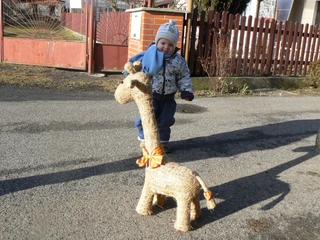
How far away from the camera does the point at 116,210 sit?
2875mm

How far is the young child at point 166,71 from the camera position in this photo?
11.5ft

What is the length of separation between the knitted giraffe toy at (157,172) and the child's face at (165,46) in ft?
2.82

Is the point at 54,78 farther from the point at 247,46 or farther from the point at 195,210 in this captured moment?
the point at 195,210

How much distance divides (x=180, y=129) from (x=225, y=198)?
2056 millimetres

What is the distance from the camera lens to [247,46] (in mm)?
8594

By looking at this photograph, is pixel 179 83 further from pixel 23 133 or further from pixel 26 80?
pixel 26 80

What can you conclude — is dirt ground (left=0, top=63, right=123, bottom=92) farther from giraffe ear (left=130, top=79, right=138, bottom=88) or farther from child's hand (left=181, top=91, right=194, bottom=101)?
giraffe ear (left=130, top=79, right=138, bottom=88)

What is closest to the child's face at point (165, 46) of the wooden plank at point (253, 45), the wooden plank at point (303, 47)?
the wooden plank at point (253, 45)

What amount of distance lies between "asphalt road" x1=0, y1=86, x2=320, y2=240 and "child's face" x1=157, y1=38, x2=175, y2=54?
1.21 metres

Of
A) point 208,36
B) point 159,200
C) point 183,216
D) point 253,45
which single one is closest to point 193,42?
point 208,36

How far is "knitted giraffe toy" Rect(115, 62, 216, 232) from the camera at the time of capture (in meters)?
2.52

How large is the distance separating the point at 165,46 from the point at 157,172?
1.43 m

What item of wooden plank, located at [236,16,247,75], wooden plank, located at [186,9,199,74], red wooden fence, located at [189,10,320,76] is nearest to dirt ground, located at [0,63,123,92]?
wooden plank, located at [186,9,199,74]

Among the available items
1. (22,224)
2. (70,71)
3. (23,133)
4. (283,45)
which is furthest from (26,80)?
(283,45)
